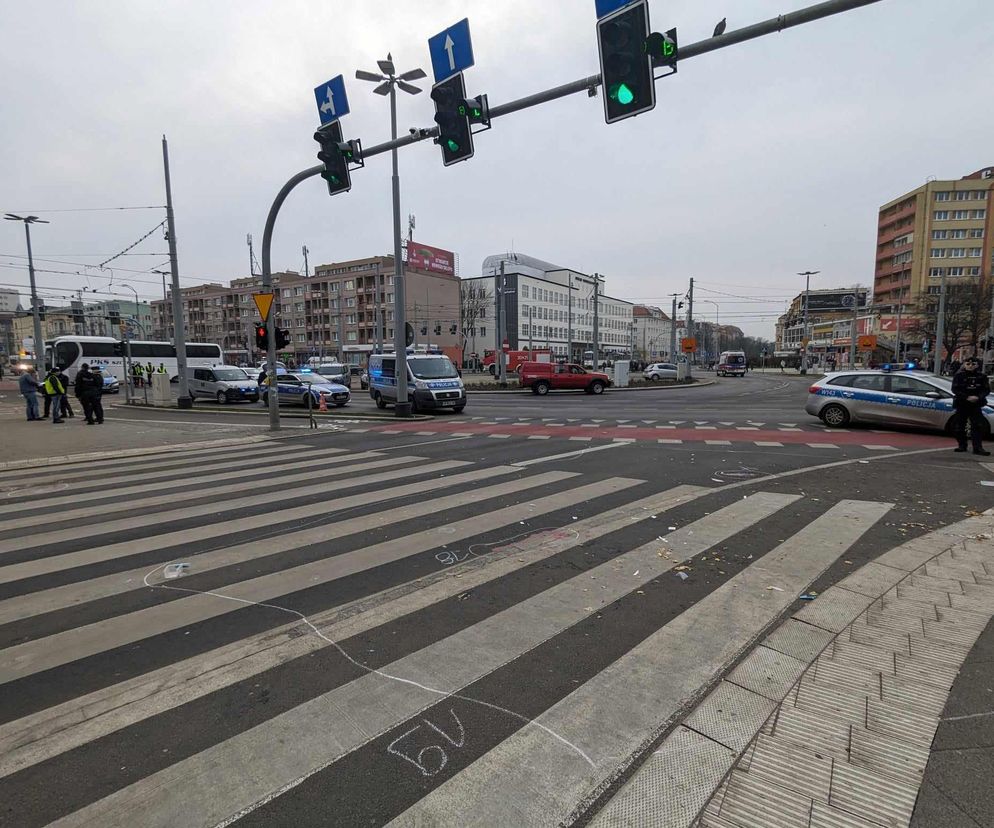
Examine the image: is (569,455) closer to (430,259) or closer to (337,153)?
(337,153)

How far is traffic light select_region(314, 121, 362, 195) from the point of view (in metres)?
11.0

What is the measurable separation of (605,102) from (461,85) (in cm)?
300

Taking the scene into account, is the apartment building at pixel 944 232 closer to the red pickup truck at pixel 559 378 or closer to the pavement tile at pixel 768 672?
the red pickup truck at pixel 559 378

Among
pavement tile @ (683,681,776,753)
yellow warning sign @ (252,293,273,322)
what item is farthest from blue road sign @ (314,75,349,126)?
pavement tile @ (683,681,776,753)

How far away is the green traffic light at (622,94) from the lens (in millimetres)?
6891

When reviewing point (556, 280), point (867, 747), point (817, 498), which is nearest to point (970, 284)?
point (817, 498)

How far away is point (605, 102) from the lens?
7078 millimetres

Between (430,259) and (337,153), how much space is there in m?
54.8

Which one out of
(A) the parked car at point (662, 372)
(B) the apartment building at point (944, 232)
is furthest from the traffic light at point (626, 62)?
(B) the apartment building at point (944, 232)

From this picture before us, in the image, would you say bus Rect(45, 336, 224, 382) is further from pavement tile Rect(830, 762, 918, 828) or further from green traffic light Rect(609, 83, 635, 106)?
pavement tile Rect(830, 762, 918, 828)

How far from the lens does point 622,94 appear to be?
6.94 m

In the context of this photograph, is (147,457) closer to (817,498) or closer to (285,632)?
(285,632)

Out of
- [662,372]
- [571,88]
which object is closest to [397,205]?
[571,88]

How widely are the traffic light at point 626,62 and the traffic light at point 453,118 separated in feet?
8.37
